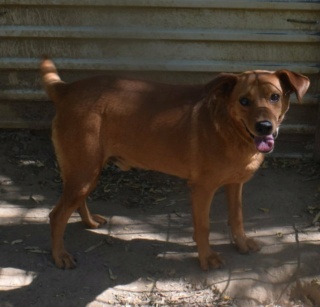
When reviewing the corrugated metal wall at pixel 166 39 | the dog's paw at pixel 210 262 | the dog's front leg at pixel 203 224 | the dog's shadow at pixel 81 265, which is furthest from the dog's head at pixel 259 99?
the corrugated metal wall at pixel 166 39

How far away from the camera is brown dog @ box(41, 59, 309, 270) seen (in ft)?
16.4

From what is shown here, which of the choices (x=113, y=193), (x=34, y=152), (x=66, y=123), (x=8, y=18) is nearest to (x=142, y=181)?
(x=113, y=193)

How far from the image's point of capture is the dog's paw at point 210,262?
5.27 meters

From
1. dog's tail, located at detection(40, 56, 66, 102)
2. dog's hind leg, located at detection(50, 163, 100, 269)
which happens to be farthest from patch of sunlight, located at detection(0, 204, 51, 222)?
dog's tail, located at detection(40, 56, 66, 102)

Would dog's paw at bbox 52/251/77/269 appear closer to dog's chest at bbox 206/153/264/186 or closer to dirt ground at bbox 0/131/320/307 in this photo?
dirt ground at bbox 0/131/320/307

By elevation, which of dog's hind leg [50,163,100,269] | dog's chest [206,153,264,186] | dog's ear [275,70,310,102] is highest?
dog's ear [275,70,310,102]

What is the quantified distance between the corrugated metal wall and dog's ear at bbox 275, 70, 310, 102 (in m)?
1.82

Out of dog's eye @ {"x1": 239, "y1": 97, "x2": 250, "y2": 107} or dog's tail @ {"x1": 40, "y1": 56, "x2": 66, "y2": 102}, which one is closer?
dog's eye @ {"x1": 239, "y1": 97, "x2": 250, "y2": 107}

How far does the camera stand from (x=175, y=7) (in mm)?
6531

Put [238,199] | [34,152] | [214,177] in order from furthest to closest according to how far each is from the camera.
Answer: [34,152] → [238,199] → [214,177]

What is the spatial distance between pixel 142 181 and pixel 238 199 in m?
1.45

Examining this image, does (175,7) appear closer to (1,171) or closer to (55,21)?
(55,21)

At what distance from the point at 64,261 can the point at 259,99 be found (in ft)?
6.44

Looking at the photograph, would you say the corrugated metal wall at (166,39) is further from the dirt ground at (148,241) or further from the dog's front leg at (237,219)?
the dog's front leg at (237,219)
